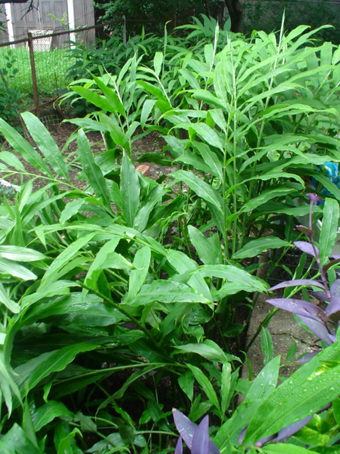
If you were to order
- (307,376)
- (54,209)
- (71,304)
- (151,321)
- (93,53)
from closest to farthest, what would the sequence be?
(307,376) → (71,304) → (151,321) → (54,209) → (93,53)

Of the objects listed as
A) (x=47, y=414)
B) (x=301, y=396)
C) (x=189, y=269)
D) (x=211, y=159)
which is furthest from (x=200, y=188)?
(x=301, y=396)

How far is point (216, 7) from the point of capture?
23.9 feet

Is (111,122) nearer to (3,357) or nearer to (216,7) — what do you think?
(3,357)

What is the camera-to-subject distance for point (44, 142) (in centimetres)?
117

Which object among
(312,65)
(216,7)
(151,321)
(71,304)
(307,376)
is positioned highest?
(216,7)

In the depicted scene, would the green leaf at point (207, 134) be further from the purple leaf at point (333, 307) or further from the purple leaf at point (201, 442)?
the purple leaf at point (201, 442)

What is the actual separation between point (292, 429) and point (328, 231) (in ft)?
1.95

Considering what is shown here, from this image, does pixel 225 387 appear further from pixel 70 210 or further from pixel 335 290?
pixel 70 210

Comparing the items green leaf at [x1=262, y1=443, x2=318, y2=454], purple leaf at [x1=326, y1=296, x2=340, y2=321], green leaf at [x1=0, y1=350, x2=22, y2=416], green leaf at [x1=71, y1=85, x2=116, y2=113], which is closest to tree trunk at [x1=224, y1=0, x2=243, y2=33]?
green leaf at [x1=71, y1=85, x2=116, y2=113]

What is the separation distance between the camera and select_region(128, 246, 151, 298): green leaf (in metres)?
0.73

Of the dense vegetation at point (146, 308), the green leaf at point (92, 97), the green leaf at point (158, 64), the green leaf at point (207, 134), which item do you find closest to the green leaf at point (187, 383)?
the dense vegetation at point (146, 308)

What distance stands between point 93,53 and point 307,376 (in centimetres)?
480

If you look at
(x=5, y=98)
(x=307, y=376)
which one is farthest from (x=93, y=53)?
(x=307, y=376)

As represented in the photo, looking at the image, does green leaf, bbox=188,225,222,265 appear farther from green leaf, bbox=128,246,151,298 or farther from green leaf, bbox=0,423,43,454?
green leaf, bbox=0,423,43,454
